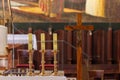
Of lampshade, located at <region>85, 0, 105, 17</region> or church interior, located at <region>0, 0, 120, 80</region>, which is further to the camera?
lampshade, located at <region>85, 0, 105, 17</region>

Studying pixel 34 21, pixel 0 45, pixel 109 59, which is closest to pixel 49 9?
pixel 34 21

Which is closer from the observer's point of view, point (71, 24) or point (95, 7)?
point (71, 24)

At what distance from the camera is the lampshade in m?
13.7

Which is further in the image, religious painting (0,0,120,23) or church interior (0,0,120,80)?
religious painting (0,0,120,23)

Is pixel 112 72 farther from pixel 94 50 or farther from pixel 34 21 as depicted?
pixel 34 21

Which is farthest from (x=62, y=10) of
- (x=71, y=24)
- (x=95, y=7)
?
(x=95, y=7)

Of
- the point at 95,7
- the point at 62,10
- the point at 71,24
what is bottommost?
the point at 71,24

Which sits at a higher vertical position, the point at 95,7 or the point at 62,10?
the point at 95,7

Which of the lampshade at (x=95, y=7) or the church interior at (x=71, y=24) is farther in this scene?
the lampshade at (x=95, y=7)

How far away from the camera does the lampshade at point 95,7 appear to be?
44.8ft

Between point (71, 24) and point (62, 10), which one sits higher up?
point (62, 10)

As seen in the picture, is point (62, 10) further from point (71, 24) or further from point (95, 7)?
point (95, 7)

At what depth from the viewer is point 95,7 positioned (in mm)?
13727

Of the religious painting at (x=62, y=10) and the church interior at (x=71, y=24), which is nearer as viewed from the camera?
the church interior at (x=71, y=24)
